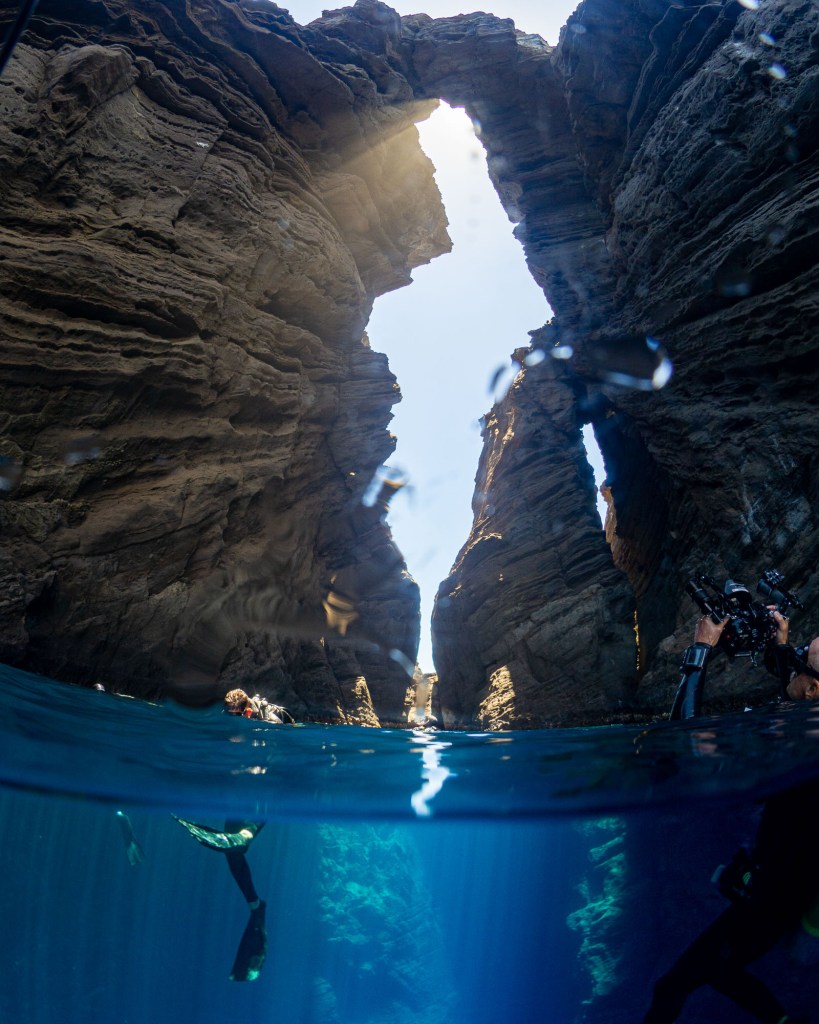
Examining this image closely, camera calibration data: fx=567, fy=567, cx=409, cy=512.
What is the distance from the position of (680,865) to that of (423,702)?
35.3 ft

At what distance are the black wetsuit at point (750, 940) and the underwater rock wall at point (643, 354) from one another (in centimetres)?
716

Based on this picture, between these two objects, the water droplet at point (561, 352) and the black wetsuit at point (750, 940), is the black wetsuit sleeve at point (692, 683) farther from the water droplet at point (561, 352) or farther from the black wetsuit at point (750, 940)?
the water droplet at point (561, 352)

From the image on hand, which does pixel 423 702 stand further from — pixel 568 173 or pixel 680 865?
pixel 568 173

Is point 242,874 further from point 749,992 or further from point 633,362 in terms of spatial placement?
point 633,362

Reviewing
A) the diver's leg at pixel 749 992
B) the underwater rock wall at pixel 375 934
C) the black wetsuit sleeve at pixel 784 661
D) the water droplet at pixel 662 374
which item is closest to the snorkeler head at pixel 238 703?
the diver's leg at pixel 749 992

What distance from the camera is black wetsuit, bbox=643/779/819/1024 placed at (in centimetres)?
484

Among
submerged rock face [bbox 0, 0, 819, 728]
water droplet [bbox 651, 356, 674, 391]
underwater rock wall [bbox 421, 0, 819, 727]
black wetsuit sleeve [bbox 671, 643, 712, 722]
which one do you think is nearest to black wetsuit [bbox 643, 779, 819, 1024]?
black wetsuit sleeve [bbox 671, 643, 712, 722]

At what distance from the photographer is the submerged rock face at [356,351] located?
35.4 feet

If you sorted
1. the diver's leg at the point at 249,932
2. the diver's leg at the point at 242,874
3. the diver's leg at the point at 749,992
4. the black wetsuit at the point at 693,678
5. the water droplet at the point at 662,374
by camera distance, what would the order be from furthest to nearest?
the water droplet at the point at 662,374 < the diver's leg at the point at 242,874 < the diver's leg at the point at 249,932 < the black wetsuit at the point at 693,678 < the diver's leg at the point at 749,992

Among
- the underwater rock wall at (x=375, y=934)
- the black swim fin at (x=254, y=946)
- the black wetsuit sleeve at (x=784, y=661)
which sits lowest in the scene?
the underwater rock wall at (x=375, y=934)

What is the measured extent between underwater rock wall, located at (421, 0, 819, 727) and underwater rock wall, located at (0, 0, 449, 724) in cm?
467

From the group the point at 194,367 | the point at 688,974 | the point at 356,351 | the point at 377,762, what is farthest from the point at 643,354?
the point at 688,974

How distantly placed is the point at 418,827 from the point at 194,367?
1177 cm

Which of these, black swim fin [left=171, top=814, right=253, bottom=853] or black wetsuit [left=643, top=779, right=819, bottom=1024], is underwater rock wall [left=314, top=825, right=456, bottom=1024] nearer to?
black swim fin [left=171, top=814, right=253, bottom=853]
